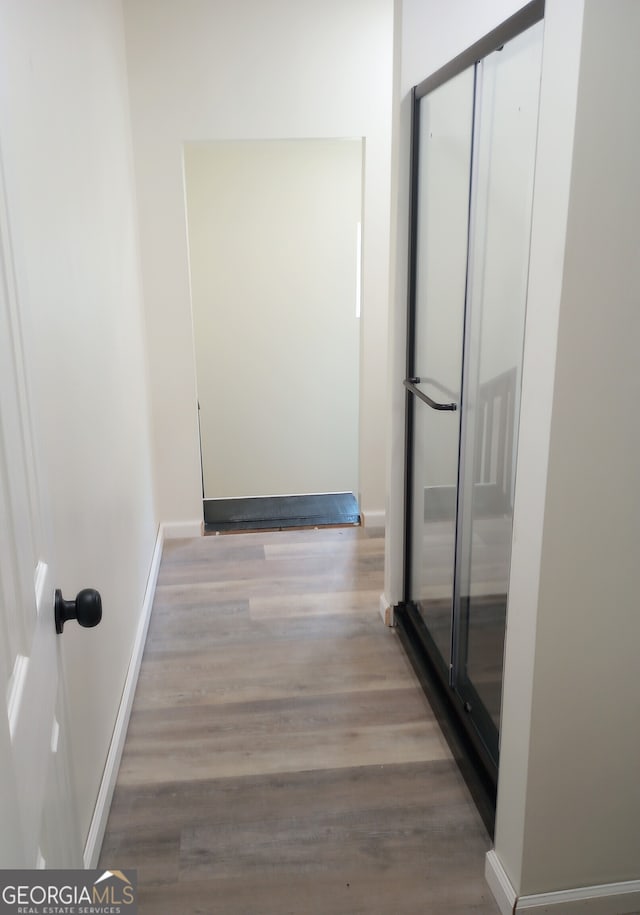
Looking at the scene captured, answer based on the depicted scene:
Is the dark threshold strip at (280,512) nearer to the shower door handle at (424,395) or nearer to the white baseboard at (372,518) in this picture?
the white baseboard at (372,518)

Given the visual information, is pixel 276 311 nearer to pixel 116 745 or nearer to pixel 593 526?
pixel 116 745

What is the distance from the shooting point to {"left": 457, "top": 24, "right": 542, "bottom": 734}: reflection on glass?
1769 millimetres

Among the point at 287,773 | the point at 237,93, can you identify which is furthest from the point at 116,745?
the point at 237,93

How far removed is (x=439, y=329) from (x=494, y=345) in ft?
1.56

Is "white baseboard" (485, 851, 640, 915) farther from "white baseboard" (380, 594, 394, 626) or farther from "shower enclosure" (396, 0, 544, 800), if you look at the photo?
"white baseboard" (380, 594, 394, 626)

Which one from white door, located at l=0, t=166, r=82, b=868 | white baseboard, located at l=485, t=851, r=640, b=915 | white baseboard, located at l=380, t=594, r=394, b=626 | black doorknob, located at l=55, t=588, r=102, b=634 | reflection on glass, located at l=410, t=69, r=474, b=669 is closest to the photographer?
white door, located at l=0, t=166, r=82, b=868

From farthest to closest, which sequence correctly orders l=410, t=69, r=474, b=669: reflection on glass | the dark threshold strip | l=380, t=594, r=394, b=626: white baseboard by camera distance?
1. the dark threshold strip
2. l=380, t=594, r=394, b=626: white baseboard
3. l=410, t=69, r=474, b=669: reflection on glass

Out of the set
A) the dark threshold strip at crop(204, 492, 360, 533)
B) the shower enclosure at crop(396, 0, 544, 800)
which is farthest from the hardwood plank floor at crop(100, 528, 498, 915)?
the dark threshold strip at crop(204, 492, 360, 533)

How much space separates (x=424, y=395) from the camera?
8.16 ft

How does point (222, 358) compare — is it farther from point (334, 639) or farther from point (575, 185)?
point (575, 185)

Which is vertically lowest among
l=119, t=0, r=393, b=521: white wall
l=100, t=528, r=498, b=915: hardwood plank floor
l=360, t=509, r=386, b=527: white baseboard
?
l=100, t=528, r=498, b=915: hardwood plank floor

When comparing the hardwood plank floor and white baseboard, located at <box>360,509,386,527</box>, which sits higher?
white baseboard, located at <box>360,509,386,527</box>

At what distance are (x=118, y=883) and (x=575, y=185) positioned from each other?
1.57m

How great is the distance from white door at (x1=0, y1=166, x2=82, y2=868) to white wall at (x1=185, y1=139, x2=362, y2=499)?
4019 mm
